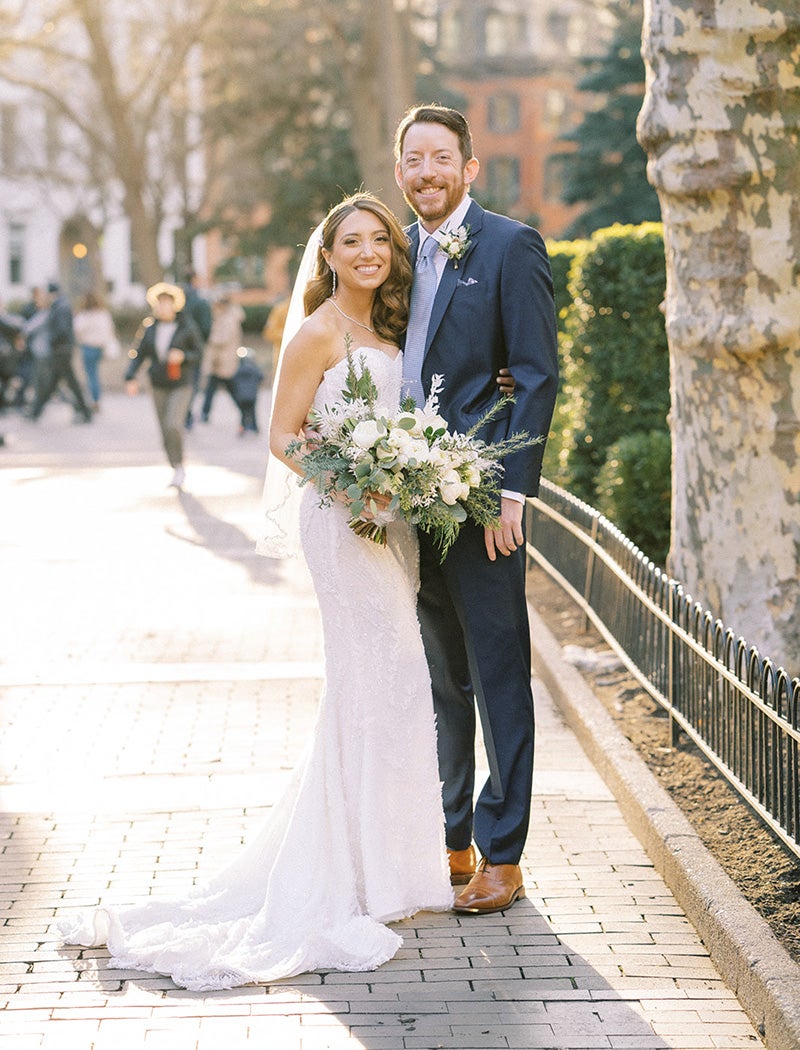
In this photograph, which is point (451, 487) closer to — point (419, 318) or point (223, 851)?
point (419, 318)

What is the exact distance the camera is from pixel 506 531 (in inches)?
187

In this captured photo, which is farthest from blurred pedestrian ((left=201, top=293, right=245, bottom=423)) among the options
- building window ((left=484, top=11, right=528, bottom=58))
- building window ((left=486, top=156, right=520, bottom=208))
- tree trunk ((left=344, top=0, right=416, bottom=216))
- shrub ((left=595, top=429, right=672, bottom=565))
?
building window ((left=484, top=11, right=528, bottom=58))

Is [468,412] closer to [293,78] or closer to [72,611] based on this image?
[72,611]

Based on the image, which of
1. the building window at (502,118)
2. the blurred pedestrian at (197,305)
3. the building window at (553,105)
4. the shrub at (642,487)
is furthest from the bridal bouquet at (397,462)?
the building window at (502,118)

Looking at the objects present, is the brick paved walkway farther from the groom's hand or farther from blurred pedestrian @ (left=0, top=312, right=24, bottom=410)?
blurred pedestrian @ (left=0, top=312, right=24, bottom=410)

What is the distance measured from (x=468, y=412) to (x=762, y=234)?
2319 millimetres

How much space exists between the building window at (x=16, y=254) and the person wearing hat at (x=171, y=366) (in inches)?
2036

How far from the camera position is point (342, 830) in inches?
184

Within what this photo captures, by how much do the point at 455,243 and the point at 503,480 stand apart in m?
0.74

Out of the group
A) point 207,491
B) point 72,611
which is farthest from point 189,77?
point 72,611

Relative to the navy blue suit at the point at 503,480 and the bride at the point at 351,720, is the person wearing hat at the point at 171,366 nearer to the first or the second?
the navy blue suit at the point at 503,480

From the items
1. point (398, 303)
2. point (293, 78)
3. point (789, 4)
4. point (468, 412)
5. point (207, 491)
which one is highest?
point (293, 78)

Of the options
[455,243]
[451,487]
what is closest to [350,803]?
[451,487]

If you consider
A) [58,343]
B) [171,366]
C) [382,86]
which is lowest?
[58,343]
